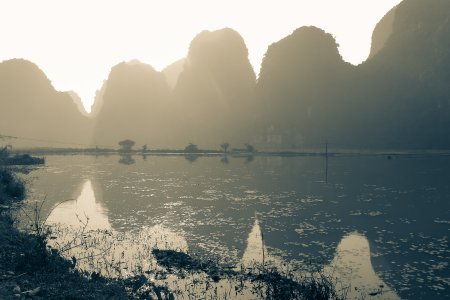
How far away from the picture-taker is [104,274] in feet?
40.4

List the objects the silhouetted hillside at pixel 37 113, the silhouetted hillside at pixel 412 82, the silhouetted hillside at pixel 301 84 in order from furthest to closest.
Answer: the silhouetted hillside at pixel 37 113
the silhouetted hillside at pixel 301 84
the silhouetted hillside at pixel 412 82

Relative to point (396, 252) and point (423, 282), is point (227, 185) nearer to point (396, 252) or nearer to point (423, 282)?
point (396, 252)

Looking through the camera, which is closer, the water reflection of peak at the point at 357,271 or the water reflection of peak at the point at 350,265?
the water reflection of peak at the point at 357,271

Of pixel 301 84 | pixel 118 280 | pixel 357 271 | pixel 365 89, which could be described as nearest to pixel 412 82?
pixel 365 89

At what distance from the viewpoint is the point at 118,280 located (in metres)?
11.6

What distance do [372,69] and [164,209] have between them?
442 feet

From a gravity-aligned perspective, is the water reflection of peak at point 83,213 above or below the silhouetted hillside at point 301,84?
below

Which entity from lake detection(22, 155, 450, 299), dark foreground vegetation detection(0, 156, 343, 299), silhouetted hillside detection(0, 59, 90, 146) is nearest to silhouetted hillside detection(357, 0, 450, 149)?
lake detection(22, 155, 450, 299)

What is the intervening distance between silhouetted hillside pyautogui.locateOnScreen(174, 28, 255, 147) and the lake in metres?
107

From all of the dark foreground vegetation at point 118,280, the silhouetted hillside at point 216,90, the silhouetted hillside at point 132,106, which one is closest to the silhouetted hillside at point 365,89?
the silhouetted hillside at point 216,90

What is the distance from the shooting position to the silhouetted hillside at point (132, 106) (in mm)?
169875

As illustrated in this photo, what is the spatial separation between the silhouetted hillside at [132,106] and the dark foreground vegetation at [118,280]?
15220 centimetres

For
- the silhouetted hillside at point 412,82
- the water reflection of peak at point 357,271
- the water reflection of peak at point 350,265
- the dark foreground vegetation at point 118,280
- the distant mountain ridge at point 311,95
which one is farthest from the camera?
the distant mountain ridge at point 311,95

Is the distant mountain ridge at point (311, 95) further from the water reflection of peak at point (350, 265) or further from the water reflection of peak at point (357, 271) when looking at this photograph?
the water reflection of peak at point (357, 271)
